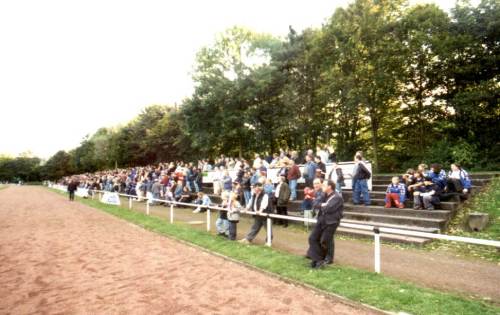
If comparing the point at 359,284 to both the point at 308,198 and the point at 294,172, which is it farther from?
the point at 294,172

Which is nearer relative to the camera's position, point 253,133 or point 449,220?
point 449,220

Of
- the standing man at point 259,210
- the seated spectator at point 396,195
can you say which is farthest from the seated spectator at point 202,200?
the seated spectator at point 396,195

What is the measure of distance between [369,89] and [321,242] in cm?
1896

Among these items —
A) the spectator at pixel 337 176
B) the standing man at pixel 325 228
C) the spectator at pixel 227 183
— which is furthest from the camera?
the spectator at pixel 227 183

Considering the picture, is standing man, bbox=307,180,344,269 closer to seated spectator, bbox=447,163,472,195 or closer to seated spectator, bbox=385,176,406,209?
seated spectator, bbox=385,176,406,209

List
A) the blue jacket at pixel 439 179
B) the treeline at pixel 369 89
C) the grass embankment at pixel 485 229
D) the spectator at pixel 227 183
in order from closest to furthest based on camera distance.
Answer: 1. the grass embankment at pixel 485 229
2. the blue jacket at pixel 439 179
3. the spectator at pixel 227 183
4. the treeline at pixel 369 89

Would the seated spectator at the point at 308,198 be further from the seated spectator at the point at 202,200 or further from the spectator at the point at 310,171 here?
the seated spectator at the point at 202,200

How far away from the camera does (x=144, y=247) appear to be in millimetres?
12008

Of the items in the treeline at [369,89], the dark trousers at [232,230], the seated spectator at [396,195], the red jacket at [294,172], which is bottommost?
the dark trousers at [232,230]

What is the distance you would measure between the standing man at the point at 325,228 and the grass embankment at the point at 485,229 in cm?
364

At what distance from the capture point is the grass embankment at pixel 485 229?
30.8 feet

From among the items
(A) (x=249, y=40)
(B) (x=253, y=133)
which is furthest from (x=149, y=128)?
(B) (x=253, y=133)

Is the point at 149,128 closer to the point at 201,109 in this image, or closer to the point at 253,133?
the point at 201,109

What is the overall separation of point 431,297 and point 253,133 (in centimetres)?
3035
